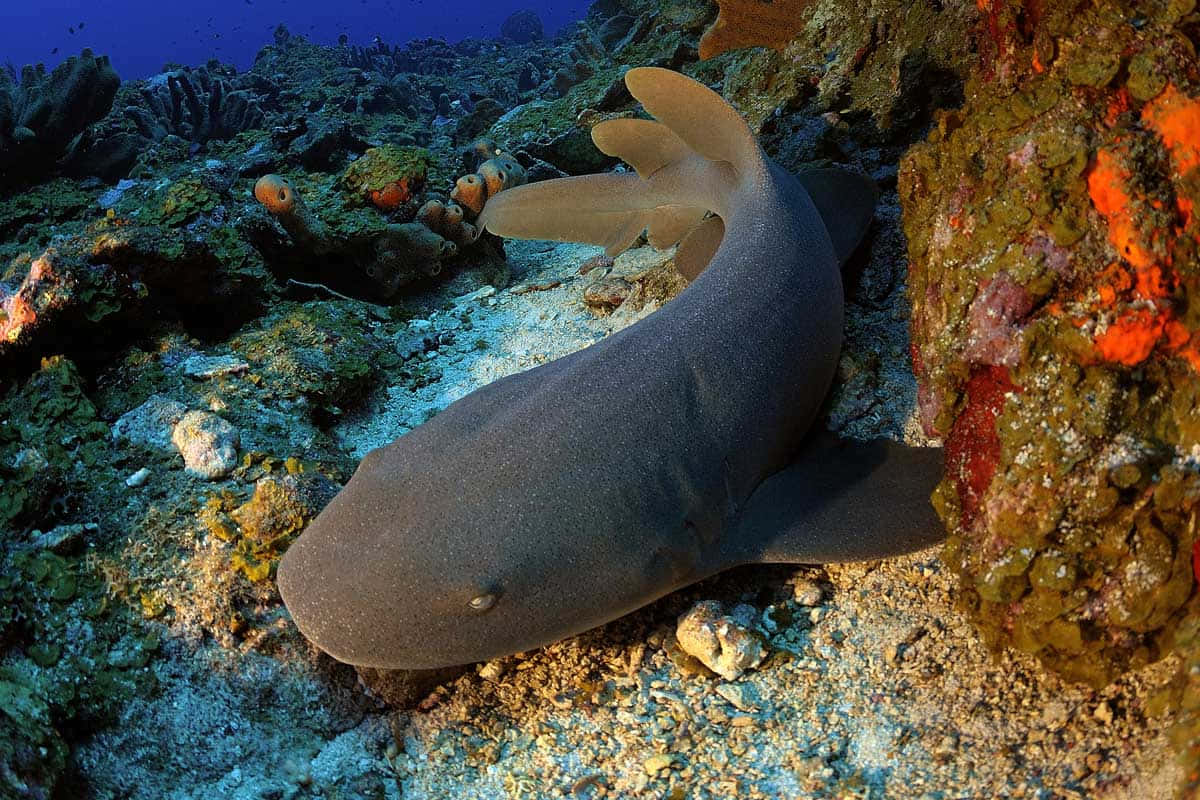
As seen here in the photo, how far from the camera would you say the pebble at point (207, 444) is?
3342 millimetres

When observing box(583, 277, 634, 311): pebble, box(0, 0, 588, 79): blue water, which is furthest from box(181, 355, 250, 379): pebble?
box(0, 0, 588, 79): blue water

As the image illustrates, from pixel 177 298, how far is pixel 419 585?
9.64 feet

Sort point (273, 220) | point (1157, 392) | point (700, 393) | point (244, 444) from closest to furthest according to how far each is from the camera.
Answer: point (1157, 392) → point (700, 393) → point (244, 444) → point (273, 220)

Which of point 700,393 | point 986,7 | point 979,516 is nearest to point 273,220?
point 700,393

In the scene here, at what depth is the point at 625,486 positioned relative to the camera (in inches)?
104

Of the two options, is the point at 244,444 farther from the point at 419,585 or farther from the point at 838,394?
the point at 838,394

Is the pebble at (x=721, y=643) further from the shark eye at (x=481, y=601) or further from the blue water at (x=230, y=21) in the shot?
the blue water at (x=230, y=21)

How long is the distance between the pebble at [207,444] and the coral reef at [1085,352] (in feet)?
9.66

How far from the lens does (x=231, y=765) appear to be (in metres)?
2.60

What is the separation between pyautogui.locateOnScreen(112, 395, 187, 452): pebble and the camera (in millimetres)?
3463

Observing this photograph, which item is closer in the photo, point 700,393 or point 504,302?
point 700,393

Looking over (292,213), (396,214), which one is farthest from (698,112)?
(396,214)

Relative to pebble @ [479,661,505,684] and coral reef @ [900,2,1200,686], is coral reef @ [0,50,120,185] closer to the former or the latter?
pebble @ [479,661,505,684]

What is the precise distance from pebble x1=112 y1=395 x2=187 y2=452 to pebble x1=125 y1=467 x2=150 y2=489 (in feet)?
0.54
